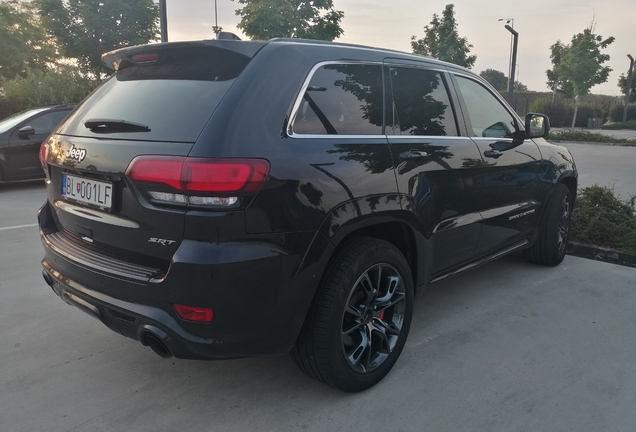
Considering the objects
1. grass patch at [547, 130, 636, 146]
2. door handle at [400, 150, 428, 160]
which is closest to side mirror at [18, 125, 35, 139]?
door handle at [400, 150, 428, 160]

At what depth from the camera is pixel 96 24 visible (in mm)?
28234

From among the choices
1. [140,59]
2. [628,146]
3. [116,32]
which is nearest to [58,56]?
[116,32]

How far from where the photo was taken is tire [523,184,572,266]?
485 cm

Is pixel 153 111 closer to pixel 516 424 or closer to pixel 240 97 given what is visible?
pixel 240 97

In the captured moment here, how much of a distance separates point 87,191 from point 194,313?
3.00ft

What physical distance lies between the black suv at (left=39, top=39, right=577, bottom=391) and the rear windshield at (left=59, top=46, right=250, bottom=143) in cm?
1

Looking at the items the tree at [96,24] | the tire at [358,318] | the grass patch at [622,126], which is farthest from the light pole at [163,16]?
the grass patch at [622,126]

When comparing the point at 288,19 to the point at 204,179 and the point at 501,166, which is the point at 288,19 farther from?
the point at 204,179

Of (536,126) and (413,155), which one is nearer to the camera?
(413,155)

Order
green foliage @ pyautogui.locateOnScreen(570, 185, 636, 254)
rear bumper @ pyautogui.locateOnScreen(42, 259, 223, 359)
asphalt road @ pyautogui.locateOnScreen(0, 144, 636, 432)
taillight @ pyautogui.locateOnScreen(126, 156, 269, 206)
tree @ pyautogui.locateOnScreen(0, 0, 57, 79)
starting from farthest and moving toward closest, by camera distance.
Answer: tree @ pyautogui.locateOnScreen(0, 0, 57, 79) < green foliage @ pyautogui.locateOnScreen(570, 185, 636, 254) < asphalt road @ pyautogui.locateOnScreen(0, 144, 636, 432) < rear bumper @ pyautogui.locateOnScreen(42, 259, 223, 359) < taillight @ pyautogui.locateOnScreen(126, 156, 269, 206)

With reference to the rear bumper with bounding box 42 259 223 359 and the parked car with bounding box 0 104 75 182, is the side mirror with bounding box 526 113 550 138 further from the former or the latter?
the parked car with bounding box 0 104 75 182

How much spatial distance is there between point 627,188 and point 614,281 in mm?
6501

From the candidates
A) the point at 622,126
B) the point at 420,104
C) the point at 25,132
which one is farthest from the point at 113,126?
the point at 622,126

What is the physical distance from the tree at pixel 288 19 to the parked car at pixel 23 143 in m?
9.72
